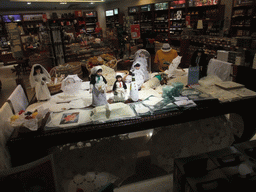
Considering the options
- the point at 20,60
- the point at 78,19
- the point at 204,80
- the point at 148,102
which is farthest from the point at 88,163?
the point at 78,19

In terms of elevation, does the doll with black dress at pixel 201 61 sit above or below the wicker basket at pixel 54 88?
above

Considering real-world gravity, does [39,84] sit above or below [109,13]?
below

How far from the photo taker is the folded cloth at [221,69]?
10.0 ft

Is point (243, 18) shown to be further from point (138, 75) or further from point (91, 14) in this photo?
point (91, 14)

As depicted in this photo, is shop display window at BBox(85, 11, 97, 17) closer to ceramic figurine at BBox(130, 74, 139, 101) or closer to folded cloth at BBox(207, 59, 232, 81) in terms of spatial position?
folded cloth at BBox(207, 59, 232, 81)

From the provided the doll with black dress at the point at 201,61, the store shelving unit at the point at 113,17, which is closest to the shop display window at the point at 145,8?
the store shelving unit at the point at 113,17

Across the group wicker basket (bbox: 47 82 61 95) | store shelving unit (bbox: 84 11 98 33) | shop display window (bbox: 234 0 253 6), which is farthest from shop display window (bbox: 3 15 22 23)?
shop display window (bbox: 234 0 253 6)

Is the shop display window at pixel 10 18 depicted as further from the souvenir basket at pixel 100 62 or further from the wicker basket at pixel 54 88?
the wicker basket at pixel 54 88

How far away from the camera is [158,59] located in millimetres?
3902

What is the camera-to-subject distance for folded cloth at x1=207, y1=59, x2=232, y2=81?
3054mm

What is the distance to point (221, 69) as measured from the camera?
10.4ft

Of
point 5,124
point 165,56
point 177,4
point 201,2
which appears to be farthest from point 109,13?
point 5,124

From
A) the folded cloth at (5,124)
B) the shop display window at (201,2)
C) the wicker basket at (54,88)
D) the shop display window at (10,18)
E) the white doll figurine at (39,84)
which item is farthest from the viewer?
the shop display window at (10,18)

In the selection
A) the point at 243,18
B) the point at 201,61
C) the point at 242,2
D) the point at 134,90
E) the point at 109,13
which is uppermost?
the point at 109,13
